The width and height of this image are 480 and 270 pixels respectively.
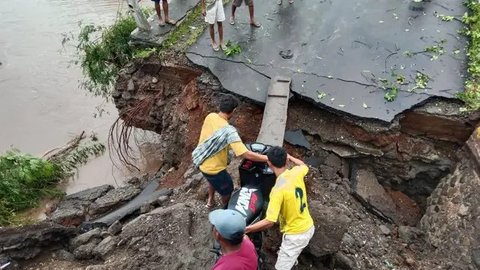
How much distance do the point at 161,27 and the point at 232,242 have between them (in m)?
6.18

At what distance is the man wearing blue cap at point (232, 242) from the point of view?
11.0 feet

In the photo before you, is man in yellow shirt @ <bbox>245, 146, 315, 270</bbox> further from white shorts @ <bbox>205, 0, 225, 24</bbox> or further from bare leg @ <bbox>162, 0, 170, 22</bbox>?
bare leg @ <bbox>162, 0, 170, 22</bbox>

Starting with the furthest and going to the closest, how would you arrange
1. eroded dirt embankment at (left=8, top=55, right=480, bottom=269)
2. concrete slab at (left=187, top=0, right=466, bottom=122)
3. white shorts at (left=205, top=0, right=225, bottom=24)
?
white shorts at (left=205, top=0, right=225, bottom=24)
concrete slab at (left=187, top=0, right=466, bottom=122)
eroded dirt embankment at (left=8, top=55, right=480, bottom=269)

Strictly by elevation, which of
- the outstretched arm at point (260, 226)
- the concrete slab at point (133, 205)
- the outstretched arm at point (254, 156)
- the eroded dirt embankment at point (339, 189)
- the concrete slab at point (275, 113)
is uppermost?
the outstretched arm at point (254, 156)

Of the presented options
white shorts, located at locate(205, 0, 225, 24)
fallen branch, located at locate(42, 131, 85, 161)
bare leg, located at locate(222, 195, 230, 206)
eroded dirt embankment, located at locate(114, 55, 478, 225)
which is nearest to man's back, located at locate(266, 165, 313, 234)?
bare leg, located at locate(222, 195, 230, 206)

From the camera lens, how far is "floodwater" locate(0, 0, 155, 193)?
1085 cm

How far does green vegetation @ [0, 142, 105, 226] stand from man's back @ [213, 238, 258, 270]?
234 inches

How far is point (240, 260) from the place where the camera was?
3.43 meters

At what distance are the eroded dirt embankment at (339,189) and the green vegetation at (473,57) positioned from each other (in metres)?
0.27

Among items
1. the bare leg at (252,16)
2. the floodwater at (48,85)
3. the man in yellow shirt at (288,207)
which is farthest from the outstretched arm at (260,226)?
the floodwater at (48,85)

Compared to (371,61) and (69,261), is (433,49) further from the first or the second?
(69,261)

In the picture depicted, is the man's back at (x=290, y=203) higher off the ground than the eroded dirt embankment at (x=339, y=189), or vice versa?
the man's back at (x=290, y=203)

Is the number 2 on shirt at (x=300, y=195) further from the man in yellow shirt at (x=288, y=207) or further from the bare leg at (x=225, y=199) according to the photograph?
the bare leg at (x=225, y=199)

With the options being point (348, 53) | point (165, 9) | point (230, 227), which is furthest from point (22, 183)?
point (230, 227)
